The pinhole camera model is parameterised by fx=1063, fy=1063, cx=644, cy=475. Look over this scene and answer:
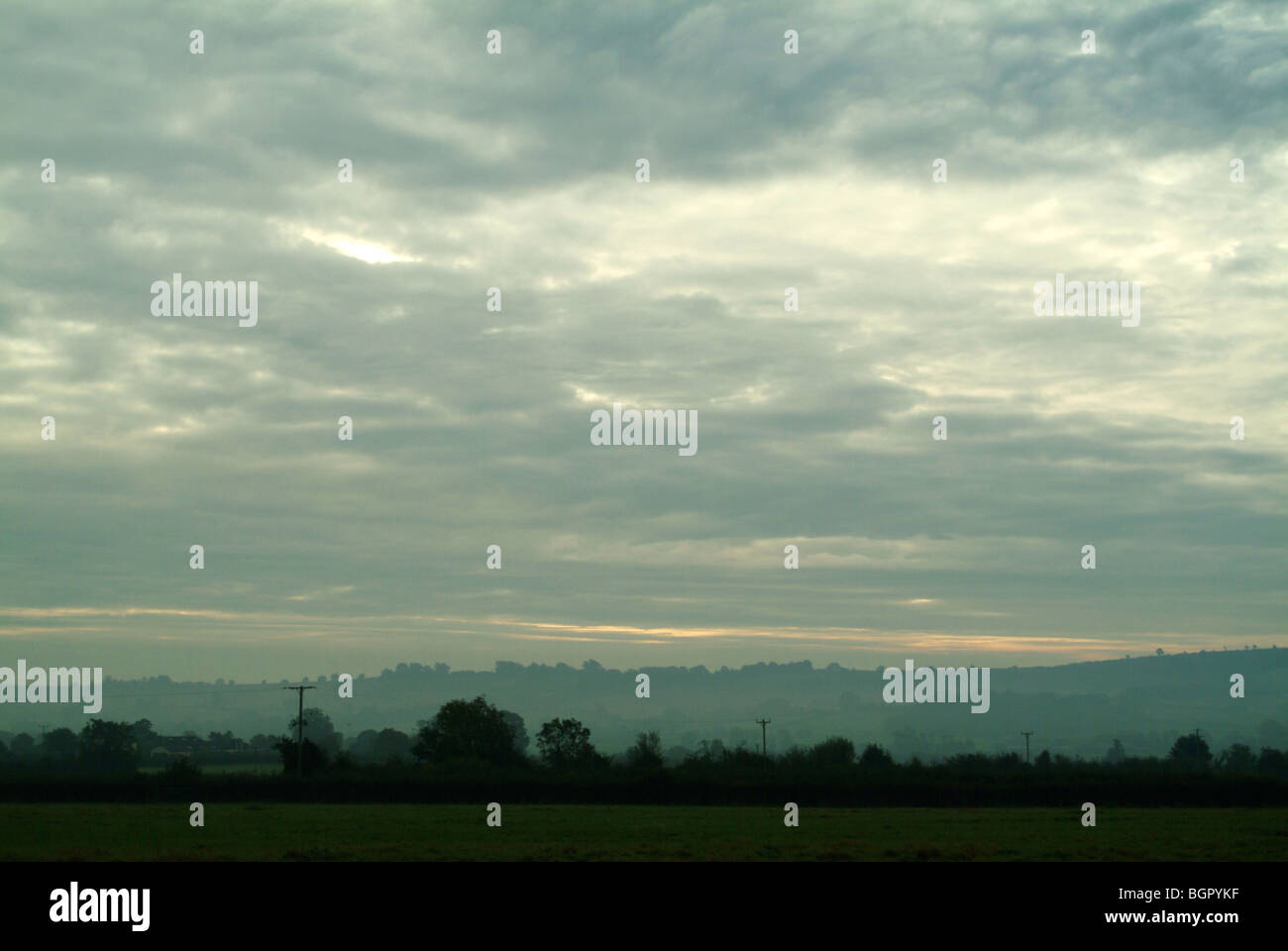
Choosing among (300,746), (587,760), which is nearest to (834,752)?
(587,760)

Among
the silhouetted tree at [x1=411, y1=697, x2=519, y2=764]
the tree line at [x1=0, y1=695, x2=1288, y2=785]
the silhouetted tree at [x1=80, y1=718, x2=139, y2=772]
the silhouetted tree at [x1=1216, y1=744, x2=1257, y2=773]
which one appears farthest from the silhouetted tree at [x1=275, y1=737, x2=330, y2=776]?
the silhouetted tree at [x1=1216, y1=744, x2=1257, y2=773]

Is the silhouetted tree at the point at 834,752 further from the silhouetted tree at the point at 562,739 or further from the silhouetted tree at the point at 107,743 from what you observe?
the silhouetted tree at the point at 107,743

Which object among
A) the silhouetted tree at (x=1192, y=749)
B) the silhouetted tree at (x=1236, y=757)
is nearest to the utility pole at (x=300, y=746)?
the silhouetted tree at (x=1236, y=757)

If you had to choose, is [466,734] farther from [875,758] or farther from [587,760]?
[875,758]

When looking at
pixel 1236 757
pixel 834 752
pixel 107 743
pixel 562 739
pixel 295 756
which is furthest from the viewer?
pixel 107 743

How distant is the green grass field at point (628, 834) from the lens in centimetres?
3684

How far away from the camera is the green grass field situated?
1451 inches

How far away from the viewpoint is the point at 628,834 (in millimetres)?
47062

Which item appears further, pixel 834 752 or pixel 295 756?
pixel 834 752
